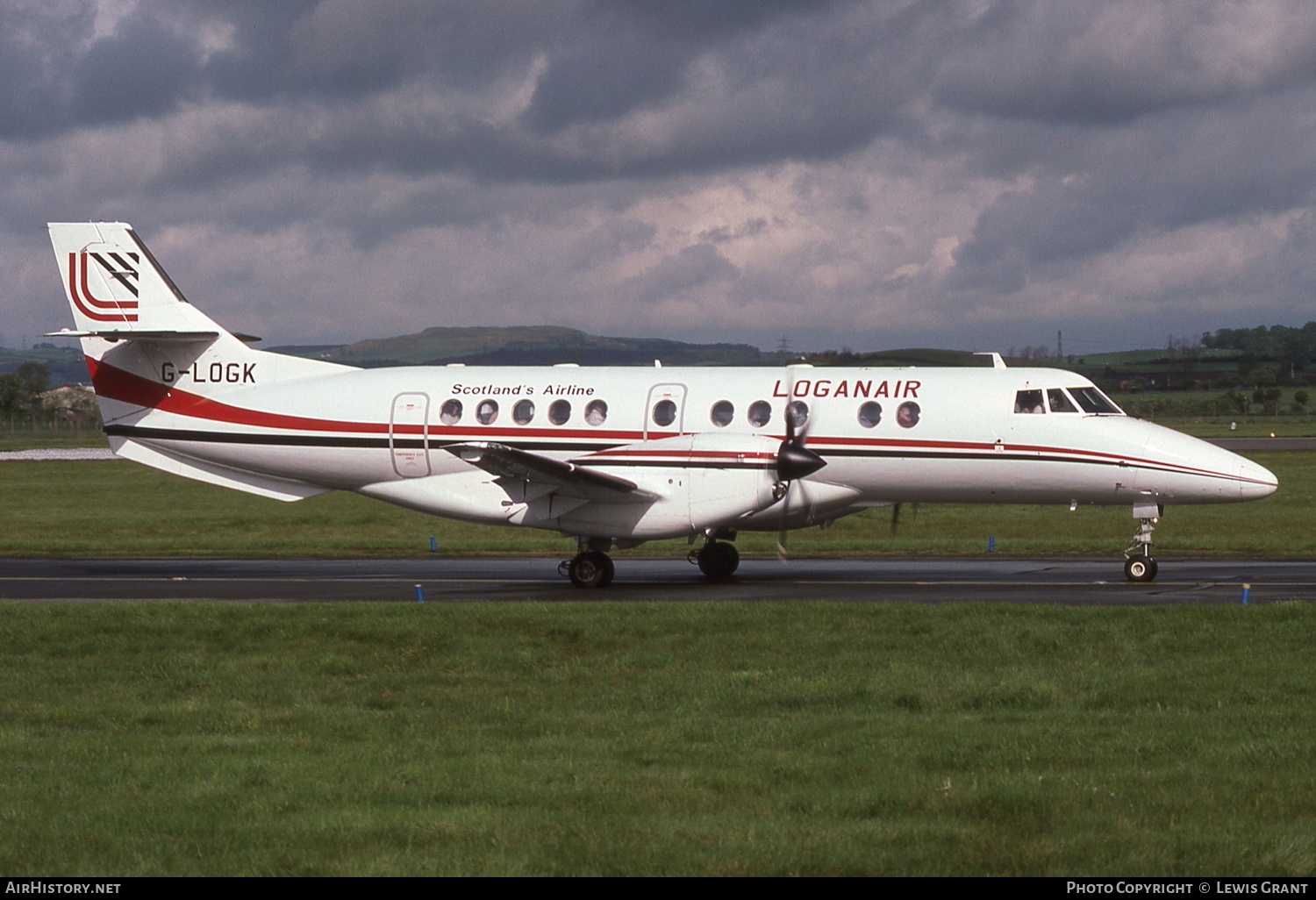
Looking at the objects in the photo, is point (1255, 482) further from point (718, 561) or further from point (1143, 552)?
point (718, 561)

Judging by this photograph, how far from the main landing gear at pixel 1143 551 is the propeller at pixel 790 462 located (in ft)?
18.1

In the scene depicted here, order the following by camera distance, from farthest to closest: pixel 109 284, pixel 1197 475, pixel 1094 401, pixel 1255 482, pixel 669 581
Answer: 1. pixel 109 284
2. pixel 669 581
3. pixel 1094 401
4. pixel 1197 475
5. pixel 1255 482

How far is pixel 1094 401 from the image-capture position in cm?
2416

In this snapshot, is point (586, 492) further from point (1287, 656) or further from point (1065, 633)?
point (1287, 656)

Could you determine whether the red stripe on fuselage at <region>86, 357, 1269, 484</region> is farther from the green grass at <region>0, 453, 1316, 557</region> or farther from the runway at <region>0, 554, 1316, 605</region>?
the green grass at <region>0, 453, 1316, 557</region>

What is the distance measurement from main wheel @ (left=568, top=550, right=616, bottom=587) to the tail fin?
960 cm

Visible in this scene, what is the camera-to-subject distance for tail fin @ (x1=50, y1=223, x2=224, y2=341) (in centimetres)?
2784

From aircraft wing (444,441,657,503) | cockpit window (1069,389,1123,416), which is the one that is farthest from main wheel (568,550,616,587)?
cockpit window (1069,389,1123,416)

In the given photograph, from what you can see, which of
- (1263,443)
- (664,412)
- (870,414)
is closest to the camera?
(870,414)

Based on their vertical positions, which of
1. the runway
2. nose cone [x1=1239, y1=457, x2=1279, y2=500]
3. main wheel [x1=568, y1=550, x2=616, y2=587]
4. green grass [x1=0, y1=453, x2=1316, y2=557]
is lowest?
green grass [x1=0, y1=453, x2=1316, y2=557]

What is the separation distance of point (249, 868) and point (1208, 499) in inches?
755

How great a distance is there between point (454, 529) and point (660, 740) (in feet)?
106

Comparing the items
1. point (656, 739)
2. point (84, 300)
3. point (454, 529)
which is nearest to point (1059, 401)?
point (656, 739)

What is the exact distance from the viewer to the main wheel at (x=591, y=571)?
24141 millimetres
